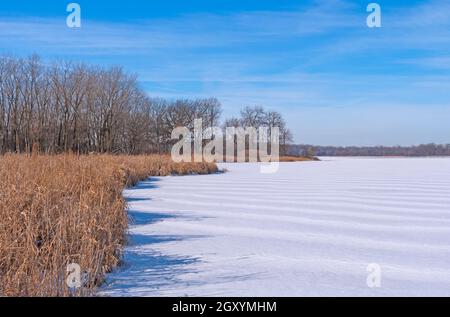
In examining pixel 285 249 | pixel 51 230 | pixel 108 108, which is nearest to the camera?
pixel 51 230

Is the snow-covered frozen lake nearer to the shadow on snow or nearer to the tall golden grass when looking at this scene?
the shadow on snow

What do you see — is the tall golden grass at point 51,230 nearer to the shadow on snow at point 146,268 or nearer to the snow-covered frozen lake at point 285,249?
the shadow on snow at point 146,268

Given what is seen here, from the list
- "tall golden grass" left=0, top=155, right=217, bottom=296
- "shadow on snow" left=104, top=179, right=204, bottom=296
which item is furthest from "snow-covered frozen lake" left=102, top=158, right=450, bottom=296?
"tall golden grass" left=0, top=155, right=217, bottom=296

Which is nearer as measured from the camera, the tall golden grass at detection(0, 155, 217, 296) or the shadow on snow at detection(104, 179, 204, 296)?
the tall golden grass at detection(0, 155, 217, 296)

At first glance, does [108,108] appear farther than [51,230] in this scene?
Yes

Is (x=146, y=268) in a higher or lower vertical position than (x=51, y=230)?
lower

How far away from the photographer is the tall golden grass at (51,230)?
7.53ft

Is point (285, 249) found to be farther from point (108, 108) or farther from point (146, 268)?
point (108, 108)

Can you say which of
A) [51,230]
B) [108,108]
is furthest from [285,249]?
[108,108]

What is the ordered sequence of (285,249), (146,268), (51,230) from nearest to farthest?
(146,268)
(51,230)
(285,249)

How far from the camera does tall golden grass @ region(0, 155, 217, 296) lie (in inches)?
90.4

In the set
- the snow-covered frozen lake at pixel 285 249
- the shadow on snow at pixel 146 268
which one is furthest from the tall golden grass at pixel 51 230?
the snow-covered frozen lake at pixel 285 249

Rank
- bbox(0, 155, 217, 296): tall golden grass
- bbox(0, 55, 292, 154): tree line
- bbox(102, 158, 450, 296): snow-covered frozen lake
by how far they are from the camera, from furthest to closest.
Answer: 1. bbox(0, 55, 292, 154): tree line
2. bbox(102, 158, 450, 296): snow-covered frozen lake
3. bbox(0, 155, 217, 296): tall golden grass

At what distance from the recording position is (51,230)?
3.05m
